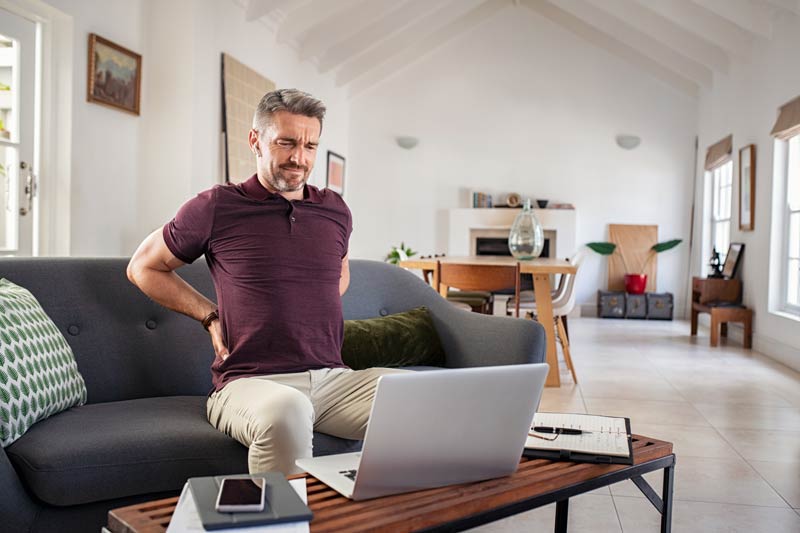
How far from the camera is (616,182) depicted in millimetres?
9438

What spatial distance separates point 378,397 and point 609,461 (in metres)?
0.58

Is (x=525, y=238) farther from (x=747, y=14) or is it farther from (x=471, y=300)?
(x=747, y=14)

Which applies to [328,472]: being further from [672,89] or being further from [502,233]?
[672,89]

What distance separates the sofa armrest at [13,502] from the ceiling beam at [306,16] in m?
6.16

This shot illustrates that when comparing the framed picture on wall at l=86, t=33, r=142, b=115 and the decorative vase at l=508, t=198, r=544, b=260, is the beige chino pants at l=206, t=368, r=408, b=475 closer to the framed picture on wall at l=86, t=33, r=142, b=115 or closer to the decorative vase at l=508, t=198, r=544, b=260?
the decorative vase at l=508, t=198, r=544, b=260

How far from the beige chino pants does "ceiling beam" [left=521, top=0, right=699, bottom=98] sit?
26.2 ft

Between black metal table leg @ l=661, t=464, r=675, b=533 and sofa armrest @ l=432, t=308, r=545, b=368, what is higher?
sofa armrest @ l=432, t=308, r=545, b=368

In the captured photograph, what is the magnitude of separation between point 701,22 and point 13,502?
717 cm

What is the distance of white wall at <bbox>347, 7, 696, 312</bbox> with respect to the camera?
369 inches

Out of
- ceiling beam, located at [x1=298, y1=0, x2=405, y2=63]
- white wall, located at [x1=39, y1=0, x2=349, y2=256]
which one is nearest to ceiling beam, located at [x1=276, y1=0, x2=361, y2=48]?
ceiling beam, located at [x1=298, y1=0, x2=405, y2=63]

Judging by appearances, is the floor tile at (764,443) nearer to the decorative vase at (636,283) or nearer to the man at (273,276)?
the man at (273,276)

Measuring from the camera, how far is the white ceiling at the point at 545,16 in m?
6.73

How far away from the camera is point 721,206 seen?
Answer: 27.5 ft

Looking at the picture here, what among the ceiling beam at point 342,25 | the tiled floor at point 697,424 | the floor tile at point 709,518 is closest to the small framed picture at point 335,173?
the ceiling beam at point 342,25
